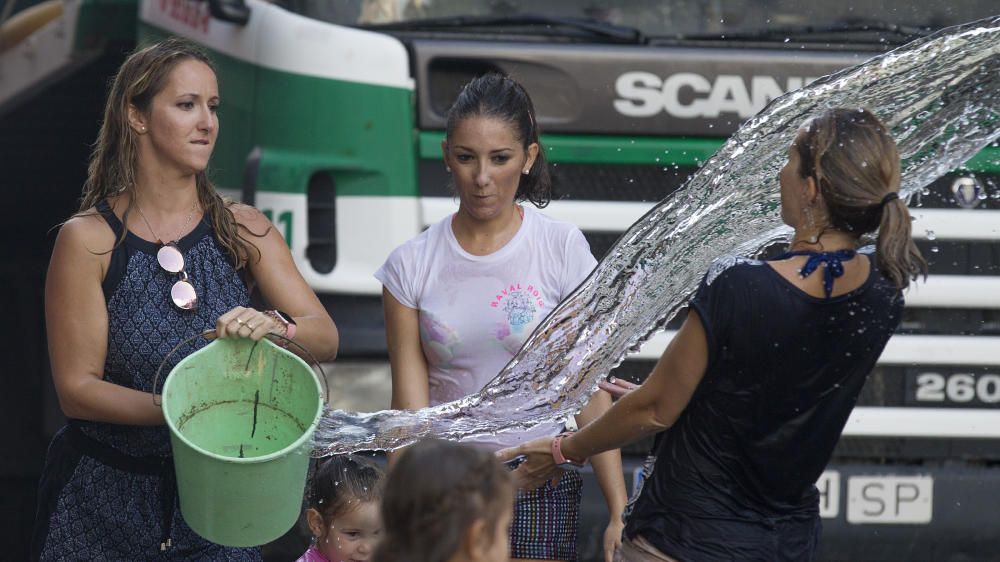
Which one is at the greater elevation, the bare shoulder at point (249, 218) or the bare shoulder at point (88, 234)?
the bare shoulder at point (249, 218)

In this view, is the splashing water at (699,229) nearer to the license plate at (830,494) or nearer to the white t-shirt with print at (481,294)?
the white t-shirt with print at (481,294)

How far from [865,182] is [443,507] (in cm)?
118

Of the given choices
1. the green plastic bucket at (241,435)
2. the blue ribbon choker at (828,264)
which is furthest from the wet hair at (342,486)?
the blue ribbon choker at (828,264)

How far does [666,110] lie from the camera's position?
525 centimetres

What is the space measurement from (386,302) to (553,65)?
1.52m

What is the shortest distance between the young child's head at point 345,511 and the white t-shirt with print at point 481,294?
11.5 inches

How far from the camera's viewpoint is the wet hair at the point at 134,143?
11.9ft

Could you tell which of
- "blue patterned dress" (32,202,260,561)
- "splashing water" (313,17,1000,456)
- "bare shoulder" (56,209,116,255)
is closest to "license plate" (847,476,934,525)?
"splashing water" (313,17,1000,456)

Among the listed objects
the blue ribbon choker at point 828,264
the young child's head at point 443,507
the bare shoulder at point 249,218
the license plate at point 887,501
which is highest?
the bare shoulder at point 249,218

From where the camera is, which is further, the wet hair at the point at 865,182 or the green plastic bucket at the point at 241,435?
the green plastic bucket at the point at 241,435

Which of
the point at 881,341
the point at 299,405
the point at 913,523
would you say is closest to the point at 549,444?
the point at 299,405

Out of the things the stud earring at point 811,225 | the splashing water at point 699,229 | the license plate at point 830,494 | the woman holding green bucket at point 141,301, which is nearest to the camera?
the stud earring at point 811,225

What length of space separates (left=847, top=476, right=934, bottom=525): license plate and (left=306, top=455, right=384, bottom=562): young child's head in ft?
6.92

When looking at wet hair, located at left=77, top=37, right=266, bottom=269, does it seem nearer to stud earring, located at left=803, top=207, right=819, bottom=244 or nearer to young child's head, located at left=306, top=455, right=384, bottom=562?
young child's head, located at left=306, top=455, right=384, bottom=562
